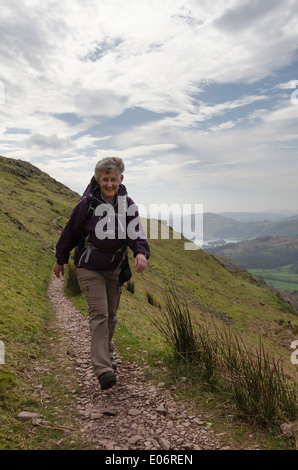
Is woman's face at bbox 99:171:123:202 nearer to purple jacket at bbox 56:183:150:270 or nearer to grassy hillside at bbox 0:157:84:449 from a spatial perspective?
purple jacket at bbox 56:183:150:270

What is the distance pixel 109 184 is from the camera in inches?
184

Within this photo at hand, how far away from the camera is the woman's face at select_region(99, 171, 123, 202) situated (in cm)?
470

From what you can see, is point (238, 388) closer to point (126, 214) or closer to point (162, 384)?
point (162, 384)

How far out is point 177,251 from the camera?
202 feet

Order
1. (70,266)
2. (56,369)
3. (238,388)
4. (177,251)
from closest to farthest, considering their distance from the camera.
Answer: (238,388) < (56,369) < (70,266) < (177,251)

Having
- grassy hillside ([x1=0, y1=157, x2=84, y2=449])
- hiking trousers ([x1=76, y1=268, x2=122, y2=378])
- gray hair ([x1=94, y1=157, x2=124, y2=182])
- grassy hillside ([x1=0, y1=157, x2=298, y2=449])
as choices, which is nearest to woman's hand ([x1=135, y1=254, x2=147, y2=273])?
hiking trousers ([x1=76, y1=268, x2=122, y2=378])

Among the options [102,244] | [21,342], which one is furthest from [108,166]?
[21,342]

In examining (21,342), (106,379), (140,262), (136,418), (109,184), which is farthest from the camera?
(21,342)

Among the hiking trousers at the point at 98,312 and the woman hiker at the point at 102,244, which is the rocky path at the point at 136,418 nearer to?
the woman hiker at the point at 102,244

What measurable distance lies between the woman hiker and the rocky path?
0.38 metres

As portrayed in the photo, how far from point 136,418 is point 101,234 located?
2.52 meters

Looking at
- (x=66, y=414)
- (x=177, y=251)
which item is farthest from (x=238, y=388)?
(x=177, y=251)

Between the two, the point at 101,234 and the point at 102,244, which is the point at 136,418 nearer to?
the point at 102,244

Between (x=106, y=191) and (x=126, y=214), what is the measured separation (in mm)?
480
